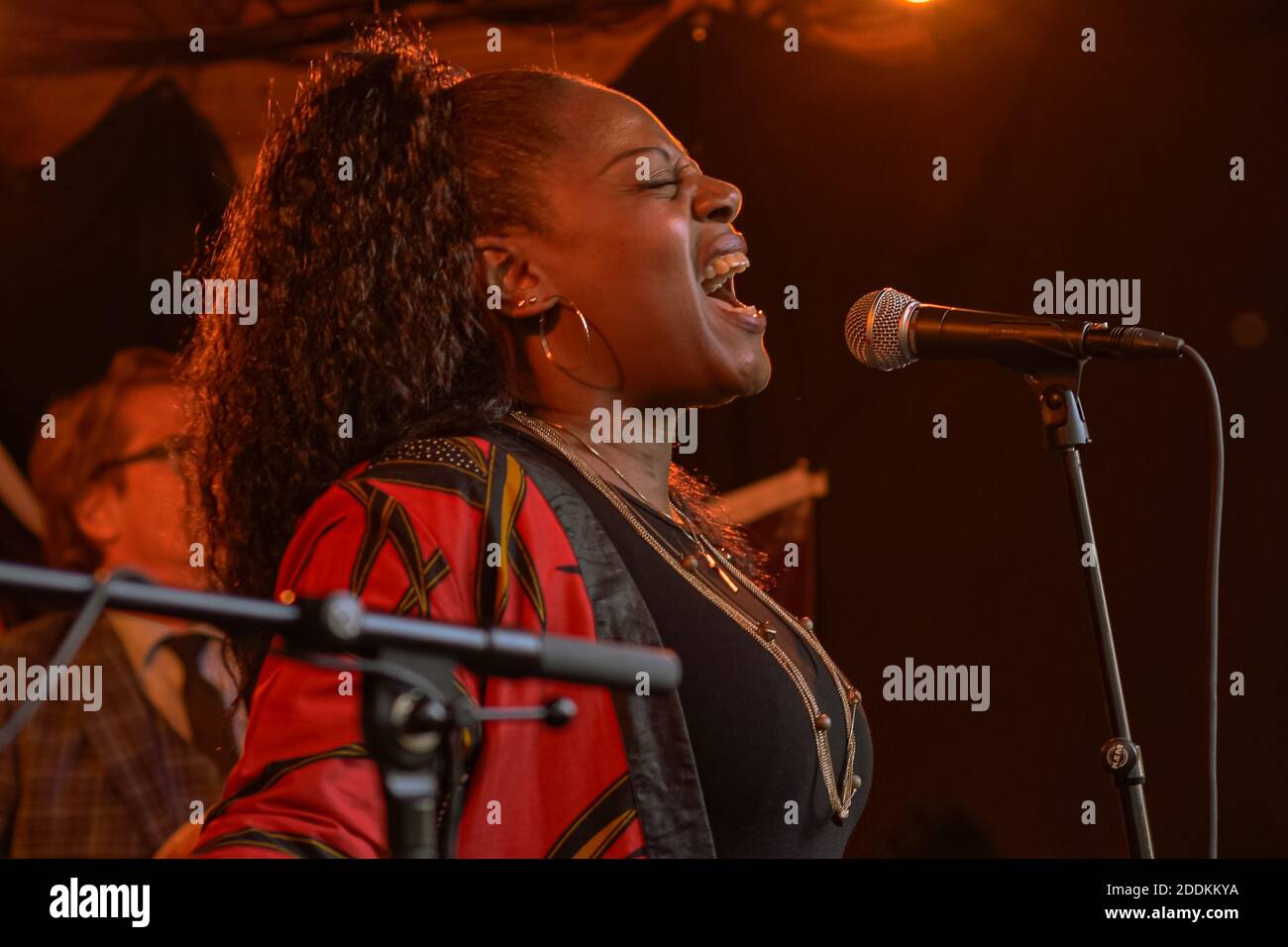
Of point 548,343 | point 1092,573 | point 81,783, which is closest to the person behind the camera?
point 1092,573

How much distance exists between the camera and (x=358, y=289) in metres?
1.55

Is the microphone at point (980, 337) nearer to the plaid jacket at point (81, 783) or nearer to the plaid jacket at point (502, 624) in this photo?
the plaid jacket at point (502, 624)

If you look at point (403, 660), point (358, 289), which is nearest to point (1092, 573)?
point (358, 289)

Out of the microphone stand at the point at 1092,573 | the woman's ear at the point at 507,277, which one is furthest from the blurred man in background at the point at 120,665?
the microphone stand at the point at 1092,573

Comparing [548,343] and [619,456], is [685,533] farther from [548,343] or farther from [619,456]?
[548,343]

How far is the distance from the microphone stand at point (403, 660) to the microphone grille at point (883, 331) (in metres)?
0.88

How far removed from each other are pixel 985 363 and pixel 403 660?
2255 mm

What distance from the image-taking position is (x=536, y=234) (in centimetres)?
162

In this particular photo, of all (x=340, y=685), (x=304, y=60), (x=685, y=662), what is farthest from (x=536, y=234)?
(x=304, y=60)

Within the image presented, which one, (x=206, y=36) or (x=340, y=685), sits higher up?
(x=206, y=36)

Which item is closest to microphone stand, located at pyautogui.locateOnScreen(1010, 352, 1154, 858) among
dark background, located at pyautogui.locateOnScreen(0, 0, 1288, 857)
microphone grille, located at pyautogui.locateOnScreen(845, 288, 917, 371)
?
microphone grille, located at pyautogui.locateOnScreen(845, 288, 917, 371)

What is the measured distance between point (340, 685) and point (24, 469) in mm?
1830
